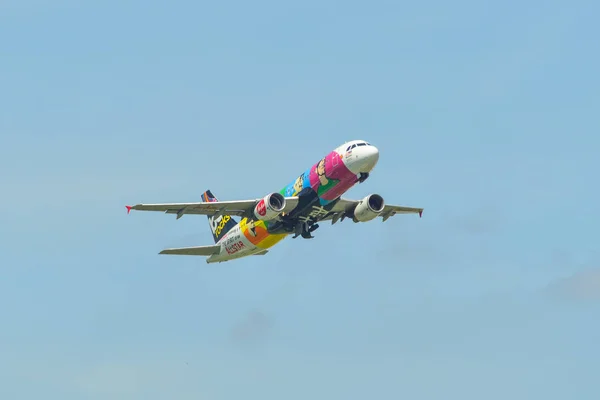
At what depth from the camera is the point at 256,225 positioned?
343 ft

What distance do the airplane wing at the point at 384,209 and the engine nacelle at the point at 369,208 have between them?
0.81 meters

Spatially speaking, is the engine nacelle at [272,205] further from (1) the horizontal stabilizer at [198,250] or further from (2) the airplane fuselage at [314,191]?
(1) the horizontal stabilizer at [198,250]

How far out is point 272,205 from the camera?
97.8 metres

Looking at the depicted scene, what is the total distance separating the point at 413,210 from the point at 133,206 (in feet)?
89.4

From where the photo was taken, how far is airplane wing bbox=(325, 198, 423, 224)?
340 ft

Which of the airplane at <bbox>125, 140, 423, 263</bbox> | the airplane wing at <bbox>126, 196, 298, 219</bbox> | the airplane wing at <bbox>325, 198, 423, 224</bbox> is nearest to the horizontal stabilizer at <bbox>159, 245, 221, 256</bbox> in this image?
the airplane at <bbox>125, 140, 423, 263</bbox>

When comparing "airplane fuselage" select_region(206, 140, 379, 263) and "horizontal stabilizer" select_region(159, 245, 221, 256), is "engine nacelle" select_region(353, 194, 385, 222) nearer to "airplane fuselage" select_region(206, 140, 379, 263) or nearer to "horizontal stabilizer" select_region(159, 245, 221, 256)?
"airplane fuselage" select_region(206, 140, 379, 263)

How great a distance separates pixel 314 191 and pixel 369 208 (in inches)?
274

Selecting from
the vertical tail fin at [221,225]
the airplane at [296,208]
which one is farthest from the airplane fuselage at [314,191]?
the vertical tail fin at [221,225]

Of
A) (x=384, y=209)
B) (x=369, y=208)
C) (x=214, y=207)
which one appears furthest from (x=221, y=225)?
(x=369, y=208)

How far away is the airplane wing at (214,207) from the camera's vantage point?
9819 centimetres

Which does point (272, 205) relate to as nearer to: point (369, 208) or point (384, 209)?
point (369, 208)

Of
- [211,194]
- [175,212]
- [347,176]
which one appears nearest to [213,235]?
[211,194]

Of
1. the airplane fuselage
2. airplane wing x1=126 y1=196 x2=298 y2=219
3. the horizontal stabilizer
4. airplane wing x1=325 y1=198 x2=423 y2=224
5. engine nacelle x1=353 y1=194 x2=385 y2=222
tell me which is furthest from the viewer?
the horizontal stabilizer
